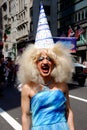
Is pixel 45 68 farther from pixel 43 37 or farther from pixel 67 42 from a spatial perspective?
pixel 67 42

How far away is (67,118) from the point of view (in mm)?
3506

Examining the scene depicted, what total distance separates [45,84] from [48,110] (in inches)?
8.9

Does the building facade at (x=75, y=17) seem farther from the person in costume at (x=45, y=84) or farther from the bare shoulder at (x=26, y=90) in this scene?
the bare shoulder at (x=26, y=90)

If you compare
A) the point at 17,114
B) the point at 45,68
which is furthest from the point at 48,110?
the point at 17,114

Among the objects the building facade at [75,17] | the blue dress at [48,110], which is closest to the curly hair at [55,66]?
the blue dress at [48,110]

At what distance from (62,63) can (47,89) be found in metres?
0.26

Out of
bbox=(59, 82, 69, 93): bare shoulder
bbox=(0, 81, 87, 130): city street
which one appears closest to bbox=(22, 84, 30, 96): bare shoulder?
bbox=(59, 82, 69, 93): bare shoulder

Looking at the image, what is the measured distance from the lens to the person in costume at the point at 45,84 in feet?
11.1

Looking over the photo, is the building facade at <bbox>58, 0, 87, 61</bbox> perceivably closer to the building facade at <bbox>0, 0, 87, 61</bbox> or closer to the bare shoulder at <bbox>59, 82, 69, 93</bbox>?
the building facade at <bbox>0, 0, 87, 61</bbox>

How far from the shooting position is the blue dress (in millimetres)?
3357

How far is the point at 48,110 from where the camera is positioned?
11.1 ft

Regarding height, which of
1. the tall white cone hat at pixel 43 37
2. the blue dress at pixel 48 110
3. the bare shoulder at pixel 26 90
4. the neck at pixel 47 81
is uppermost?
the tall white cone hat at pixel 43 37

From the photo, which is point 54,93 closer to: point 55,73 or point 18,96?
point 55,73

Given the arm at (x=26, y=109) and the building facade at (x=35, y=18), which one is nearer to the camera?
the arm at (x=26, y=109)
